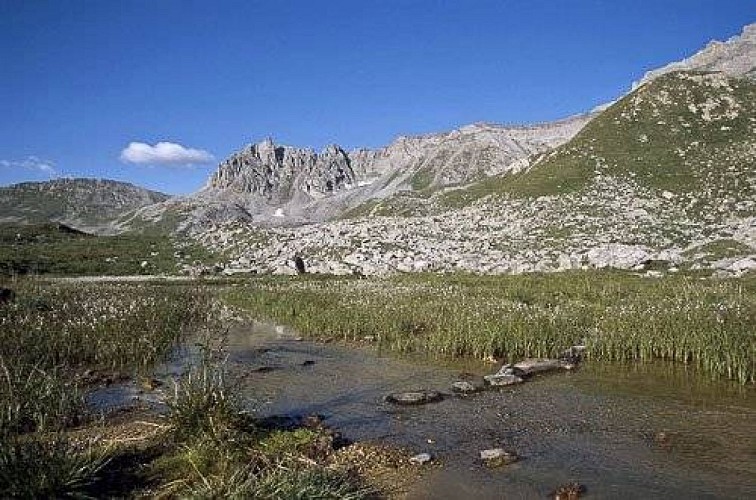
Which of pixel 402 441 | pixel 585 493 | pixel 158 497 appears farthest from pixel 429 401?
pixel 158 497

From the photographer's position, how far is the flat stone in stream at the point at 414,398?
15.0m

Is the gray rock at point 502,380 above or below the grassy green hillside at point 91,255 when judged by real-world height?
below

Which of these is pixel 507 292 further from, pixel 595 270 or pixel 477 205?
pixel 477 205

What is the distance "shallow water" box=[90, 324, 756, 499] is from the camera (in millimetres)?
10234

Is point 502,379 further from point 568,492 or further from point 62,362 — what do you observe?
point 62,362

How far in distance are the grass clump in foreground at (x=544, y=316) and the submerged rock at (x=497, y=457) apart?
329 inches

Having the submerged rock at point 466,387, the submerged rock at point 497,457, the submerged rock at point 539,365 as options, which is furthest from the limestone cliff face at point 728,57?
the submerged rock at point 497,457

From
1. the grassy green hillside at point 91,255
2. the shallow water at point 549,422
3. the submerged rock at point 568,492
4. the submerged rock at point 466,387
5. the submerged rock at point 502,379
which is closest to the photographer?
the submerged rock at point 568,492

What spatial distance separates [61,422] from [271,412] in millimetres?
4225

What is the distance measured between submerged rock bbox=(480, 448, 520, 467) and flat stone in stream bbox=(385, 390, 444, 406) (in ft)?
12.3

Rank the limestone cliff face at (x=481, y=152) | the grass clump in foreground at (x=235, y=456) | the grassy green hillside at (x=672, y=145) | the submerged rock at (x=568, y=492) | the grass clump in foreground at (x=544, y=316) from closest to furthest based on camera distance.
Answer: the grass clump in foreground at (x=235, y=456), the submerged rock at (x=568, y=492), the grass clump in foreground at (x=544, y=316), the grassy green hillside at (x=672, y=145), the limestone cliff face at (x=481, y=152)

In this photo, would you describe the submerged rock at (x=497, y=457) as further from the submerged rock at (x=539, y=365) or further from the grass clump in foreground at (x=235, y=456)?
the submerged rock at (x=539, y=365)

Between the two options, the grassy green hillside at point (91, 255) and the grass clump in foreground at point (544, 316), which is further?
the grassy green hillside at point (91, 255)

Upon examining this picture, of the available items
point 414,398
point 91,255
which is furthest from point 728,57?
point 414,398
